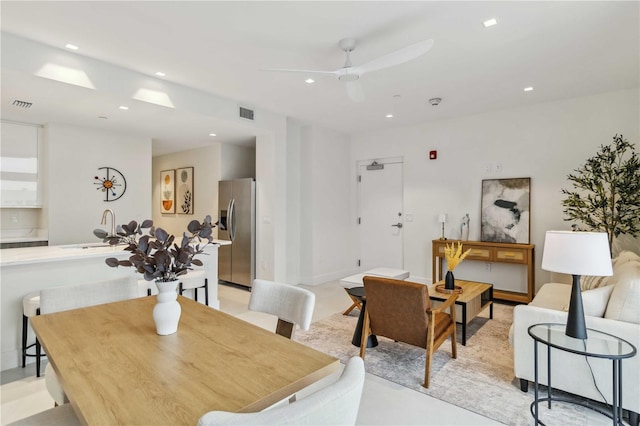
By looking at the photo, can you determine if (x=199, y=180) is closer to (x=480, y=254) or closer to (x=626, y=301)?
(x=480, y=254)

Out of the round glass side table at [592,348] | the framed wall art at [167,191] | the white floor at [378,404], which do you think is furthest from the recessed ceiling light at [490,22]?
the framed wall art at [167,191]

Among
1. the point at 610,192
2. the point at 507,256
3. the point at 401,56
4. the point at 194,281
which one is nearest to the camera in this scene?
the point at 401,56

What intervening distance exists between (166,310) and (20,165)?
14.7 ft

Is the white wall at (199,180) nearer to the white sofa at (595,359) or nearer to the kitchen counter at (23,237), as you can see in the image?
the kitchen counter at (23,237)

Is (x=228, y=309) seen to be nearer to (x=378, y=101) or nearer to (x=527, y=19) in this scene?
(x=378, y=101)

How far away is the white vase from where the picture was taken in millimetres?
1454

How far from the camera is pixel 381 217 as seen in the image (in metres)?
6.18

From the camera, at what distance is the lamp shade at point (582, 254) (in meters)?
1.95

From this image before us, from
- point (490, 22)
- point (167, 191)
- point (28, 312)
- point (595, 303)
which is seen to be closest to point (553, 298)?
point (595, 303)

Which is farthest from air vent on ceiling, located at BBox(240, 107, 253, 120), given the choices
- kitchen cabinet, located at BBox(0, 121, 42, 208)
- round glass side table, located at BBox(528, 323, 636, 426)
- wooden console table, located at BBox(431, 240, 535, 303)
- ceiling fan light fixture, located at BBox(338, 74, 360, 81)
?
round glass side table, located at BBox(528, 323, 636, 426)

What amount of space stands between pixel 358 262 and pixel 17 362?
489cm

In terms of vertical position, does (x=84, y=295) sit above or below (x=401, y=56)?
below

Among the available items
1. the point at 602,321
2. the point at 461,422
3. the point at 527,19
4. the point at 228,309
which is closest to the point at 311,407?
the point at 461,422

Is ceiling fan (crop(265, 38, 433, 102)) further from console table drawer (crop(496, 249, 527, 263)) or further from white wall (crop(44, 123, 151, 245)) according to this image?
white wall (crop(44, 123, 151, 245))
